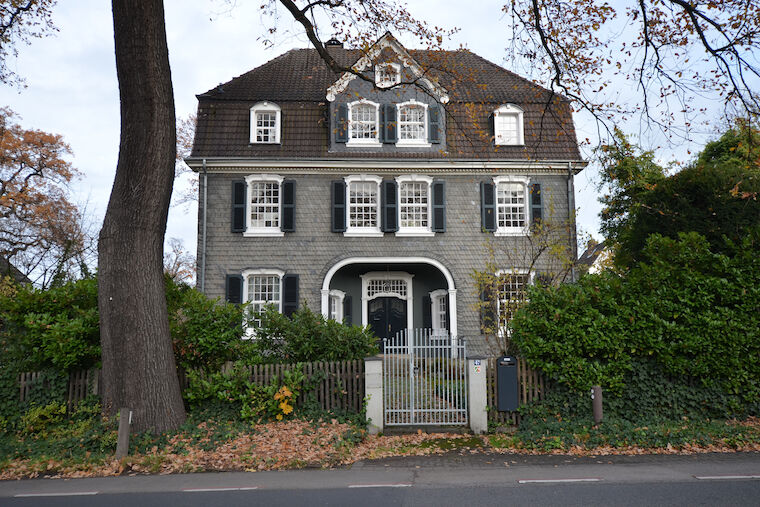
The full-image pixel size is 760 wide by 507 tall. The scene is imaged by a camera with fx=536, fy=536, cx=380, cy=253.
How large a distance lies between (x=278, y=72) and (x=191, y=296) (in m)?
13.3

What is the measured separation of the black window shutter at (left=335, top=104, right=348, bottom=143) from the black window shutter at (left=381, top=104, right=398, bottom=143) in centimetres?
135

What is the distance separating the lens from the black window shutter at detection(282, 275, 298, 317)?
18141 millimetres

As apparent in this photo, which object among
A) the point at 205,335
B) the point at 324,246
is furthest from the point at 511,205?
the point at 205,335

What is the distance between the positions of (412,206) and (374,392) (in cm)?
1049

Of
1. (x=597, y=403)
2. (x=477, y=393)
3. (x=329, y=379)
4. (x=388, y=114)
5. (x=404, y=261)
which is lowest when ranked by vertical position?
(x=597, y=403)

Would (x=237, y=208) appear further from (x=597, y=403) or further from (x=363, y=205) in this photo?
(x=597, y=403)

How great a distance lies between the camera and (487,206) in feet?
61.7

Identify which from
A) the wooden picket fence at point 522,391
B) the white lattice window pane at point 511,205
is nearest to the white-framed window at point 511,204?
the white lattice window pane at point 511,205

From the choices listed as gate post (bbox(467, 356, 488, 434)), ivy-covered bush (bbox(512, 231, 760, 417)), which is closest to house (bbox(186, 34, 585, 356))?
ivy-covered bush (bbox(512, 231, 760, 417))

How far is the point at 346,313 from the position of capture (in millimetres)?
19828

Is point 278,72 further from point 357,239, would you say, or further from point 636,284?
point 636,284

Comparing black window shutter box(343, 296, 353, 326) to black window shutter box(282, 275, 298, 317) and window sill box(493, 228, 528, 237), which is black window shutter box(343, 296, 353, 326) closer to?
black window shutter box(282, 275, 298, 317)

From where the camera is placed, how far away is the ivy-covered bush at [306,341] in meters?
10.1

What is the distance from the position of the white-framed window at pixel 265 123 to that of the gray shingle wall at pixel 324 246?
1.44m
